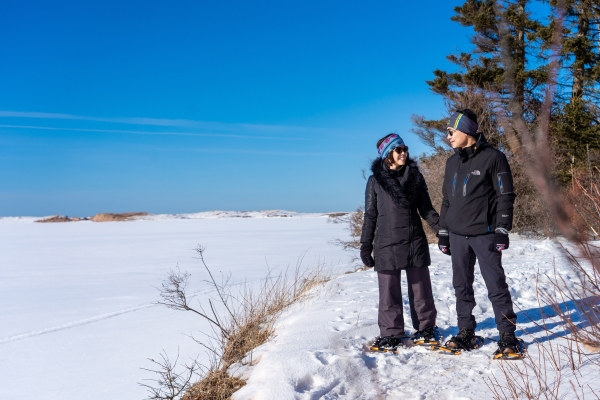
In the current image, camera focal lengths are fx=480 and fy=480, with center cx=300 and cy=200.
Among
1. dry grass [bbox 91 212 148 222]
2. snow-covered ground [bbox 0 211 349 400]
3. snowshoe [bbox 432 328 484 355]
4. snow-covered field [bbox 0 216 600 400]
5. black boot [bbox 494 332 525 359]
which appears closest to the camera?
snow-covered field [bbox 0 216 600 400]

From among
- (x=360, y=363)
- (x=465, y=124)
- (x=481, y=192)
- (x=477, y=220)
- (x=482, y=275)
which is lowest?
(x=360, y=363)

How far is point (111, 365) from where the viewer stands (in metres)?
4.54

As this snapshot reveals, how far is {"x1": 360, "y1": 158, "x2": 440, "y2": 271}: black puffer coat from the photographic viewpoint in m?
3.34

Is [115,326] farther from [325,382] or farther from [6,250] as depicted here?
[6,250]

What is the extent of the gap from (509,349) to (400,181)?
1.28 metres

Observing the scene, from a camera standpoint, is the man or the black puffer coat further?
the black puffer coat

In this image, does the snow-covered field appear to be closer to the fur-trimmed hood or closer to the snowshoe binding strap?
the snowshoe binding strap

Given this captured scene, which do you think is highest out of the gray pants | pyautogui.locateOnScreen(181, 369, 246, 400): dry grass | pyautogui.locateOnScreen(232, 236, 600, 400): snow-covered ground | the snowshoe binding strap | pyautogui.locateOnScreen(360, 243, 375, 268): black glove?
pyautogui.locateOnScreen(360, 243, 375, 268): black glove

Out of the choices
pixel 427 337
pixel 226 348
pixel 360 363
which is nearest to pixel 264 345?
pixel 226 348

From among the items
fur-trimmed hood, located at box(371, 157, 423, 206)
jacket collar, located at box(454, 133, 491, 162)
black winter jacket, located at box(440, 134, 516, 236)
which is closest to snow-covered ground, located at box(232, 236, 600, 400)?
black winter jacket, located at box(440, 134, 516, 236)

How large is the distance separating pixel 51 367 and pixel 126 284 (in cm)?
497

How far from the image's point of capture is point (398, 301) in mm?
3471

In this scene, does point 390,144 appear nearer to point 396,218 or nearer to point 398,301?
point 396,218

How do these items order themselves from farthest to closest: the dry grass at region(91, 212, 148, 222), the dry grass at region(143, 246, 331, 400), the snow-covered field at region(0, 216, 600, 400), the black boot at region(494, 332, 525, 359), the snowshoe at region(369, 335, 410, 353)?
the dry grass at region(91, 212, 148, 222) → the snowshoe at region(369, 335, 410, 353) → the dry grass at region(143, 246, 331, 400) → the black boot at region(494, 332, 525, 359) → the snow-covered field at region(0, 216, 600, 400)
